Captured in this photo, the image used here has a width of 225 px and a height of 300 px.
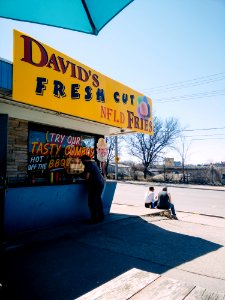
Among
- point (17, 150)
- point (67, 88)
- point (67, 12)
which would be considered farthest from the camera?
point (17, 150)

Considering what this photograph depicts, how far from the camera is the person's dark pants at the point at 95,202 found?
6.91 meters

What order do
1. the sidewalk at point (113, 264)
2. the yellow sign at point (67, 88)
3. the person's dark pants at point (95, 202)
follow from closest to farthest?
the sidewalk at point (113, 264), the yellow sign at point (67, 88), the person's dark pants at point (95, 202)

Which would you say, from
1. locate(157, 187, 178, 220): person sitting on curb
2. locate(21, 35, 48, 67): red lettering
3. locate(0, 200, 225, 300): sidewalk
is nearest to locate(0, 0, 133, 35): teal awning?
locate(21, 35, 48, 67): red lettering

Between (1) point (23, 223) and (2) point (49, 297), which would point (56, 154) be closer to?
(1) point (23, 223)

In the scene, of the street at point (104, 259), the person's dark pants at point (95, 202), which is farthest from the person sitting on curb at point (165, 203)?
the person's dark pants at point (95, 202)

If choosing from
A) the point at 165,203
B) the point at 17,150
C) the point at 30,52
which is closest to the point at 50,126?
the point at 17,150

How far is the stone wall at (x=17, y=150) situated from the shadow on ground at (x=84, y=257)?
64.3 inches

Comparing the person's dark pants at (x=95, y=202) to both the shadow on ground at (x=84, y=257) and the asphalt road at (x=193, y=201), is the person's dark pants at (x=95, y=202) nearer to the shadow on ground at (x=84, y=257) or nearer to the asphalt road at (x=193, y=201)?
the shadow on ground at (x=84, y=257)

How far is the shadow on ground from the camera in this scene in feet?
10.7

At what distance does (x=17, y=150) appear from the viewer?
246 inches

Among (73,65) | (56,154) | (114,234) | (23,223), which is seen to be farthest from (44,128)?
(114,234)

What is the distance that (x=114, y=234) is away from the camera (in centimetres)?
589

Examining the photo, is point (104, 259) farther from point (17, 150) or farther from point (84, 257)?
point (17, 150)

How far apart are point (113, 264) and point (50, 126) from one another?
4.19 m
